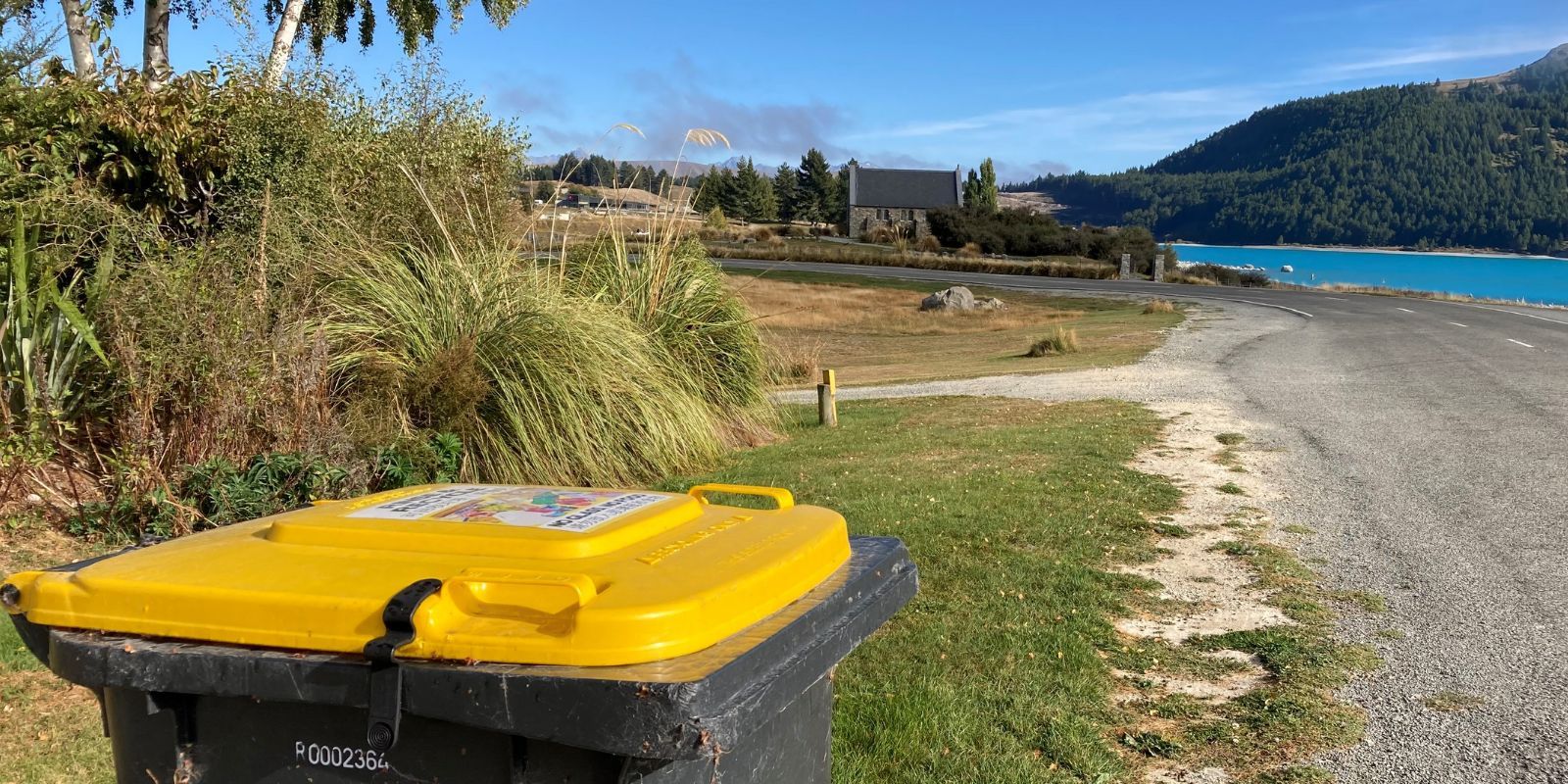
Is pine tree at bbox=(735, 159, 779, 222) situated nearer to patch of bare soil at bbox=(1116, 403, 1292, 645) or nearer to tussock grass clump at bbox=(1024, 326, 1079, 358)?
tussock grass clump at bbox=(1024, 326, 1079, 358)

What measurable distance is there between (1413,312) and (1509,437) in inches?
921

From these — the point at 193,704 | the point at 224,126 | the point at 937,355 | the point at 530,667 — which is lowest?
the point at 937,355

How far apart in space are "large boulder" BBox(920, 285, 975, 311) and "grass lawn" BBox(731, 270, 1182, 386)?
0.59 meters

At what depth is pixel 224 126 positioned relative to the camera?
9.07 meters

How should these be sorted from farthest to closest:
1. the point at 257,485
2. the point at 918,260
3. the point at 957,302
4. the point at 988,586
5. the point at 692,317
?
the point at 918,260 < the point at 957,302 < the point at 692,317 < the point at 257,485 < the point at 988,586

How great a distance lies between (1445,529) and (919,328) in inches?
1029

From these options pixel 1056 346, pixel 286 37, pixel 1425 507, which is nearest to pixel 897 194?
pixel 1056 346

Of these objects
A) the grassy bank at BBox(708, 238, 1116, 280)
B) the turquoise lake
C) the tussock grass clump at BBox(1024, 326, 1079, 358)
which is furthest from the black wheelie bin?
the turquoise lake

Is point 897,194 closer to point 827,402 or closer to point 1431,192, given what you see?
point 827,402

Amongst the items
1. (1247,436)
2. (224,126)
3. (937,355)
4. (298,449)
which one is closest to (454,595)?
(298,449)

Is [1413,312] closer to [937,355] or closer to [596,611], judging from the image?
[937,355]

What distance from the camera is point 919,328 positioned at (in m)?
33.2

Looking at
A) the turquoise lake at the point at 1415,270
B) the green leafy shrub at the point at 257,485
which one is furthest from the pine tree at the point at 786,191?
the green leafy shrub at the point at 257,485

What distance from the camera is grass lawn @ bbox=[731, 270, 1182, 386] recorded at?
66.9ft
